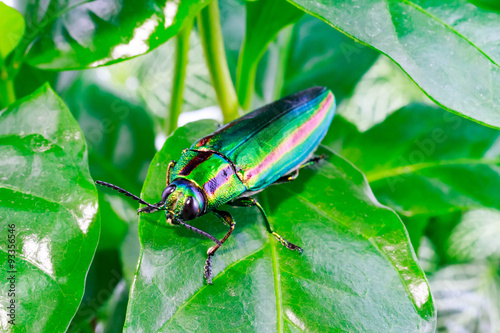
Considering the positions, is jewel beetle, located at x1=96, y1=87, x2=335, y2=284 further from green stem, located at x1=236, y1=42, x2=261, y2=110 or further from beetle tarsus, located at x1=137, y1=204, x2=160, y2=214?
green stem, located at x1=236, y1=42, x2=261, y2=110

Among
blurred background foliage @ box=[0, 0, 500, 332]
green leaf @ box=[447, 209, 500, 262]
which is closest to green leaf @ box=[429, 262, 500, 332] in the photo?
blurred background foliage @ box=[0, 0, 500, 332]

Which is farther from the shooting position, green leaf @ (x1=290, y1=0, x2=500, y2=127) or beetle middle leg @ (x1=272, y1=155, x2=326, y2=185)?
beetle middle leg @ (x1=272, y1=155, x2=326, y2=185)

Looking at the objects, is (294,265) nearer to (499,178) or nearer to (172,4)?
(172,4)

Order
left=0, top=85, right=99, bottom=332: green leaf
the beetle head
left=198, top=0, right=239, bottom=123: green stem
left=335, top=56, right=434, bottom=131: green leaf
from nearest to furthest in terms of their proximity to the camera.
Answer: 1. left=0, top=85, right=99, bottom=332: green leaf
2. the beetle head
3. left=198, top=0, right=239, bottom=123: green stem
4. left=335, top=56, right=434, bottom=131: green leaf

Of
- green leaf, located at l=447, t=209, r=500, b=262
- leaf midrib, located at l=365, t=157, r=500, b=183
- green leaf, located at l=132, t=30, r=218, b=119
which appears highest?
leaf midrib, located at l=365, t=157, r=500, b=183

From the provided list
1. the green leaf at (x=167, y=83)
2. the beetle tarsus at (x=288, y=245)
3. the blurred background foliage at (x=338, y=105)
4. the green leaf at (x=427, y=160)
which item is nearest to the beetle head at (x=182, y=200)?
the beetle tarsus at (x=288, y=245)

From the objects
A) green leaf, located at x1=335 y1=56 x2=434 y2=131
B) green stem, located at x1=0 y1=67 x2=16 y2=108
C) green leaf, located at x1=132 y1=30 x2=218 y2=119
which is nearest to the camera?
green stem, located at x1=0 y1=67 x2=16 y2=108

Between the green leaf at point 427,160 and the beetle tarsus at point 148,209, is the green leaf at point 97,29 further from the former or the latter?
the green leaf at point 427,160
